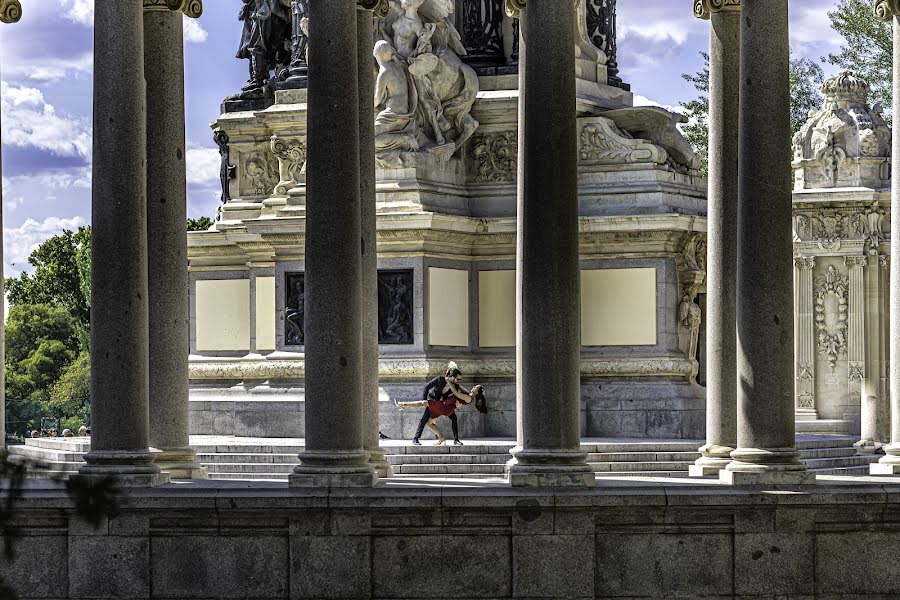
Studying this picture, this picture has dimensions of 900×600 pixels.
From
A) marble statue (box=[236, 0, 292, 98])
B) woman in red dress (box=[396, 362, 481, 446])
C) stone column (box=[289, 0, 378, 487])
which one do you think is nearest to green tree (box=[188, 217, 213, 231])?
marble statue (box=[236, 0, 292, 98])

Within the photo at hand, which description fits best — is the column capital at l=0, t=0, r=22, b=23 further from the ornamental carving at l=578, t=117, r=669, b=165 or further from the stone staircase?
the ornamental carving at l=578, t=117, r=669, b=165

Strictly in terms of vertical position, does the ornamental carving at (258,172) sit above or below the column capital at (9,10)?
below

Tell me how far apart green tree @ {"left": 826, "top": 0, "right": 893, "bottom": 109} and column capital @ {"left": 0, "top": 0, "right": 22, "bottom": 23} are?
57637 millimetres

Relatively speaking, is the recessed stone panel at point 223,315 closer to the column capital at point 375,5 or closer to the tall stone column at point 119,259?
the column capital at point 375,5

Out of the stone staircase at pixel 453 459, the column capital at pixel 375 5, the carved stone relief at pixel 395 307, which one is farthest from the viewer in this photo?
the carved stone relief at pixel 395 307

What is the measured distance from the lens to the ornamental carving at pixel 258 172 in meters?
50.3

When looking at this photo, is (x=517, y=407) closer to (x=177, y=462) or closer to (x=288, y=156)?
(x=177, y=462)

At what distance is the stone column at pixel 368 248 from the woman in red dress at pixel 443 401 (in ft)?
21.0

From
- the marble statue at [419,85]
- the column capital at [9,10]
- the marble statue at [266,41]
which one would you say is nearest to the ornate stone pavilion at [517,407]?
the column capital at [9,10]

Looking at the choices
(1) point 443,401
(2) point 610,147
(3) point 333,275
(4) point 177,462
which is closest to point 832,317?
(2) point 610,147

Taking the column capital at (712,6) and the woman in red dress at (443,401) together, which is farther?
the woman in red dress at (443,401)

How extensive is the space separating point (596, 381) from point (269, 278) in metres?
8.35

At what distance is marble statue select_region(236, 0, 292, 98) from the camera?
51.9m

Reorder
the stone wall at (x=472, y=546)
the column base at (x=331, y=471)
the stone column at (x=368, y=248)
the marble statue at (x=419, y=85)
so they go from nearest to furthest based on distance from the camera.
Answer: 1. the stone wall at (x=472, y=546)
2. the column base at (x=331, y=471)
3. the stone column at (x=368, y=248)
4. the marble statue at (x=419, y=85)
